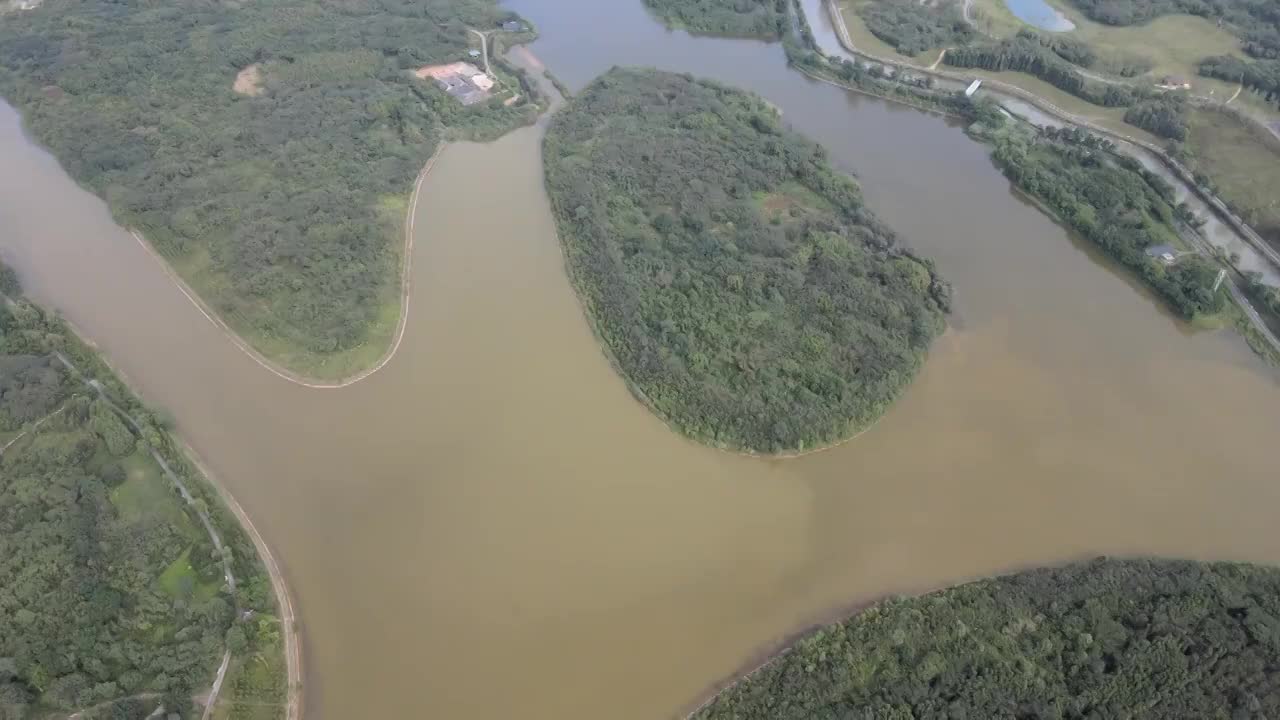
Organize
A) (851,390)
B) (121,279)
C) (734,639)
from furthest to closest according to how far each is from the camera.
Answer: (121,279) < (851,390) < (734,639)

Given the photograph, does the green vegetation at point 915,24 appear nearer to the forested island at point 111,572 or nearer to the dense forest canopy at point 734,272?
the dense forest canopy at point 734,272

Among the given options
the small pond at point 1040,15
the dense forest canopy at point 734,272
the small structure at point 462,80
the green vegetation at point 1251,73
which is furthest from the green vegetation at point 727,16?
the green vegetation at point 1251,73

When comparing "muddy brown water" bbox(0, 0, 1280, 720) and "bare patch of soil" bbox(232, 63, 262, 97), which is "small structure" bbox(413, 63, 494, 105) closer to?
"bare patch of soil" bbox(232, 63, 262, 97)

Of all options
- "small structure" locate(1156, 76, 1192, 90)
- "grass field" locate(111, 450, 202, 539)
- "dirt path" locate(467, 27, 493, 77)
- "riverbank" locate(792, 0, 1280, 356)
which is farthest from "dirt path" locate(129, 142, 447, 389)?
"small structure" locate(1156, 76, 1192, 90)

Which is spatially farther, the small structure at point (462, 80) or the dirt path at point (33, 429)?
the small structure at point (462, 80)

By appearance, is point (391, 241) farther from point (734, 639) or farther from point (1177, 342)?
point (1177, 342)

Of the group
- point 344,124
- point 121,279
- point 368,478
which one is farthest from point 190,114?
point 368,478
